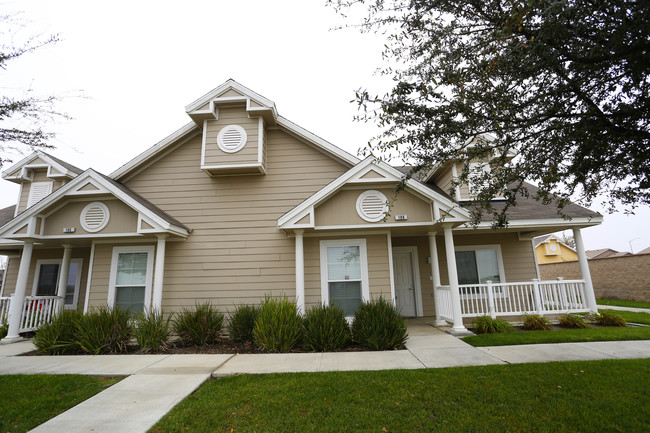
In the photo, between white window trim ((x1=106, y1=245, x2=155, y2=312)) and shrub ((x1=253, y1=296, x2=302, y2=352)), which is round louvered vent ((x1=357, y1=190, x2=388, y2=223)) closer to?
shrub ((x1=253, y1=296, x2=302, y2=352))

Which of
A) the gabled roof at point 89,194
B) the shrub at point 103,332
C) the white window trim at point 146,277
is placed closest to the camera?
the shrub at point 103,332

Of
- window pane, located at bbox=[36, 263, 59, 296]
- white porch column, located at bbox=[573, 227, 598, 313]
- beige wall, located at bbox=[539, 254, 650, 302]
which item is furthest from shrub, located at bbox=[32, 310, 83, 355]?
beige wall, located at bbox=[539, 254, 650, 302]

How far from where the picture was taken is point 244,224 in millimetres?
9734

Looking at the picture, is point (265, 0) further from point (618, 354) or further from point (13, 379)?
point (618, 354)

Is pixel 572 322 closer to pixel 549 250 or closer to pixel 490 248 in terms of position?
pixel 490 248

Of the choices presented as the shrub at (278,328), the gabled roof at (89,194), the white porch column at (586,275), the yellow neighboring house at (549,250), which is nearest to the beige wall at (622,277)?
the white porch column at (586,275)

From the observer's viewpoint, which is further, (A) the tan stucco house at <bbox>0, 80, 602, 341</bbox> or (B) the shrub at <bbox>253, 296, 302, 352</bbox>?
(A) the tan stucco house at <bbox>0, 80, 602, 341</bbox>

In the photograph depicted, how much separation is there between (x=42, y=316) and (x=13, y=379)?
16.9 ft

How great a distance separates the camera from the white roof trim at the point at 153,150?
9.99 meters

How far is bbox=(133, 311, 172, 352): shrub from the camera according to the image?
741cm

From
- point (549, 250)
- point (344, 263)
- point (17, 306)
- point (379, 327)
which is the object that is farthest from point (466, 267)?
point (549, 250)

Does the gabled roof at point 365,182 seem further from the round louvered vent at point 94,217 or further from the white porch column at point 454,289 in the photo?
the round louvered vent at point 94,217

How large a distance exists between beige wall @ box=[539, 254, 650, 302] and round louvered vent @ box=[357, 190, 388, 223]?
13171mm

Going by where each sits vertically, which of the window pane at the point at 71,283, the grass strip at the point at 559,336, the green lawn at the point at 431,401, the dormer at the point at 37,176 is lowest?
the green lawn at the point at 431,401
